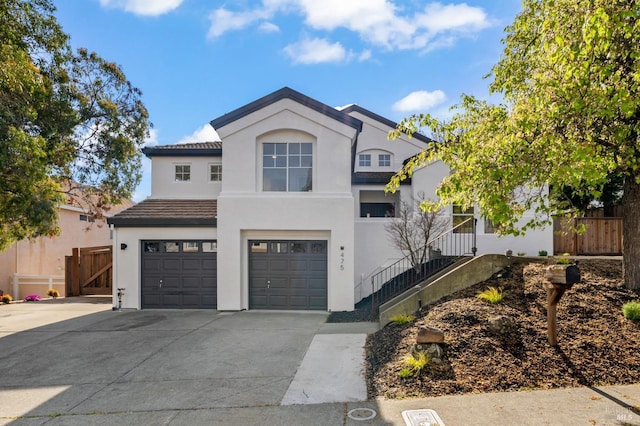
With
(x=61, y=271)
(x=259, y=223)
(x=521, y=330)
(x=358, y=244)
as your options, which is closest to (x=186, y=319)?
(x=259, y=223)

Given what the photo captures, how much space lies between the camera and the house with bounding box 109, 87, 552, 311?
38.5ft

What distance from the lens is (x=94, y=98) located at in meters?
15.4

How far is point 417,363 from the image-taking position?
534 cm

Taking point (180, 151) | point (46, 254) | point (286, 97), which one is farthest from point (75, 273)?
point (286, 97)

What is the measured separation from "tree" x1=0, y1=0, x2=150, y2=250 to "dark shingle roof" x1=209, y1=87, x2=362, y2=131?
473 cm

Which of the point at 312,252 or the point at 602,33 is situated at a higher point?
the point at 602,33

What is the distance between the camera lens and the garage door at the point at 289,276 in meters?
11.8

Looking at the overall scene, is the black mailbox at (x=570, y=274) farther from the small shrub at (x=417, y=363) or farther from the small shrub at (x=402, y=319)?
the small shrub at (x=402, y=319)

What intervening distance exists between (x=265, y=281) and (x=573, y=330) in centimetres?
839

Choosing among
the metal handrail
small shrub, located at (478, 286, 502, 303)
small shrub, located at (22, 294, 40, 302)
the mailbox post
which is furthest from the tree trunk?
small shrub, located at (22, 294, 40, 302)

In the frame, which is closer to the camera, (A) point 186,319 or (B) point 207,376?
(B) point 207,376

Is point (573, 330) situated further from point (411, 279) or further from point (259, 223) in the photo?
point (259, 223)

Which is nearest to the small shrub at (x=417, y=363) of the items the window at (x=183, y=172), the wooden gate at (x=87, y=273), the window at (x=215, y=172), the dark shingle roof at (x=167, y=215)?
the dark shingle roof at (x=167, y=215)

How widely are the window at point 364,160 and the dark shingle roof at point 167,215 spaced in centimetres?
919
